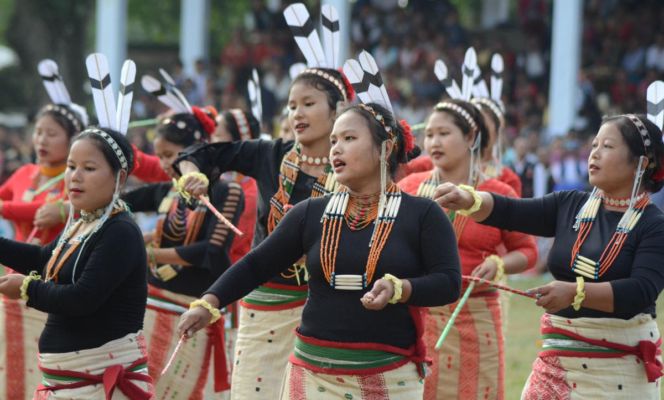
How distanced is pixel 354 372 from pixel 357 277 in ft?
1.18

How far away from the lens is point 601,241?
506cm

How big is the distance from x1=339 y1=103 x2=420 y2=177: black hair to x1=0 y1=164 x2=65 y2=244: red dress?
284 centimetres

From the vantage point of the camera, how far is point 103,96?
576cm

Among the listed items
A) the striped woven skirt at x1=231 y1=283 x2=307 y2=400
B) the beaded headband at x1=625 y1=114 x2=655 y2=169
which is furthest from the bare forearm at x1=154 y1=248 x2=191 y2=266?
the beaded headband at x1=625 y1=114 x2=655 y2=169

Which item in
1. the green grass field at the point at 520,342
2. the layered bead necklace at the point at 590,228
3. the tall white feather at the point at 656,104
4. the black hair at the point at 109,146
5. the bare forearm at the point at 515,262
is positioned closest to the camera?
the layered bead necklace at the point at 590,228

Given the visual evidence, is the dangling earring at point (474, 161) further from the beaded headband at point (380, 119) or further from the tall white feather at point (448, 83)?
the beaded headband at point (380, 119)

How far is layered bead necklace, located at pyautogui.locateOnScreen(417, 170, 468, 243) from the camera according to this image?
6480 mm

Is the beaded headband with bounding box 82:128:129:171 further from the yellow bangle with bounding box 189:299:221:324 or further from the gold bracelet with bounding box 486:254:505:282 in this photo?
the gold bracelet with bounding box 486:254:505:282

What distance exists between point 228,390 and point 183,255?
2.85 feet

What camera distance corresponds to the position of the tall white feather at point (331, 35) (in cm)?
611

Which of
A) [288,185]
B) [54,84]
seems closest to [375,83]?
[288,185]

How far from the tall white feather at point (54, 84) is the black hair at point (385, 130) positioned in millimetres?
3322


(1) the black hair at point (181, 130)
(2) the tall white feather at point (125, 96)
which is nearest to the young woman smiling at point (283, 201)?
(2) the tall white feather at point (125, 96)

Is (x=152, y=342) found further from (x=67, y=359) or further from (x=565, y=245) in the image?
(x=565, y=245)
